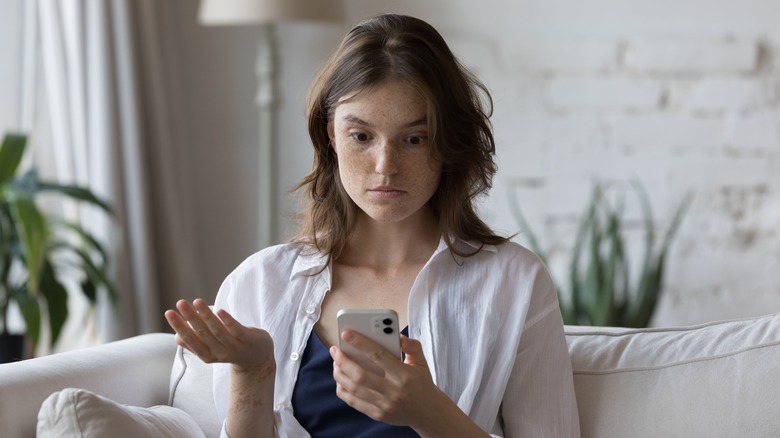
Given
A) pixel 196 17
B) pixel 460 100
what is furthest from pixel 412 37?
pixel 196 17

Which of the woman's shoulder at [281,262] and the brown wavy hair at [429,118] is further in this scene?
the woman's shoulder at [281,262]

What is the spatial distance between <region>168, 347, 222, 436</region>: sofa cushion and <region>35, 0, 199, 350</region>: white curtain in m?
1.47

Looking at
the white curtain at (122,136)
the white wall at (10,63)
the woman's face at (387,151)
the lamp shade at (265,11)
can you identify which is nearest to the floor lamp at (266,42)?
the lamp shade at (265,11)

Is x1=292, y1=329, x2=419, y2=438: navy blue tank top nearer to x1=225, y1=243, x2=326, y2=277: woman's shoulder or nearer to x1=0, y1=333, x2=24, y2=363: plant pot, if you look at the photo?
x1=225, y1=243, x2=326, y2=277: woman's shoulder

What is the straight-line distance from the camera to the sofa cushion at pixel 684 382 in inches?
58.9

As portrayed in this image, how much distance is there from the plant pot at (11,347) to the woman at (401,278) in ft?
4.47

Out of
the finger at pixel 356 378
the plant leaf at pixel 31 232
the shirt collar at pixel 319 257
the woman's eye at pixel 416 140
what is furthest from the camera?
the plant leaf at pixel 31 232

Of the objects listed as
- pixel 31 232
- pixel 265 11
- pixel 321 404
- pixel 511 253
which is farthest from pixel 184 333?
pixel 265 11

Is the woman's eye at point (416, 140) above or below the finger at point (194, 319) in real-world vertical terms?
above

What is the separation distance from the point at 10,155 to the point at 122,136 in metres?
0.52

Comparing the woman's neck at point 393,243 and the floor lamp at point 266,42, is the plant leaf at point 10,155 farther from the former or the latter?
the woman's neck at point 393,243

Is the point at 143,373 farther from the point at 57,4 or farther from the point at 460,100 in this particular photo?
the point at 57,4

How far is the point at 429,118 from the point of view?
143 centimetres

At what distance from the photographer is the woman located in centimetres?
145
